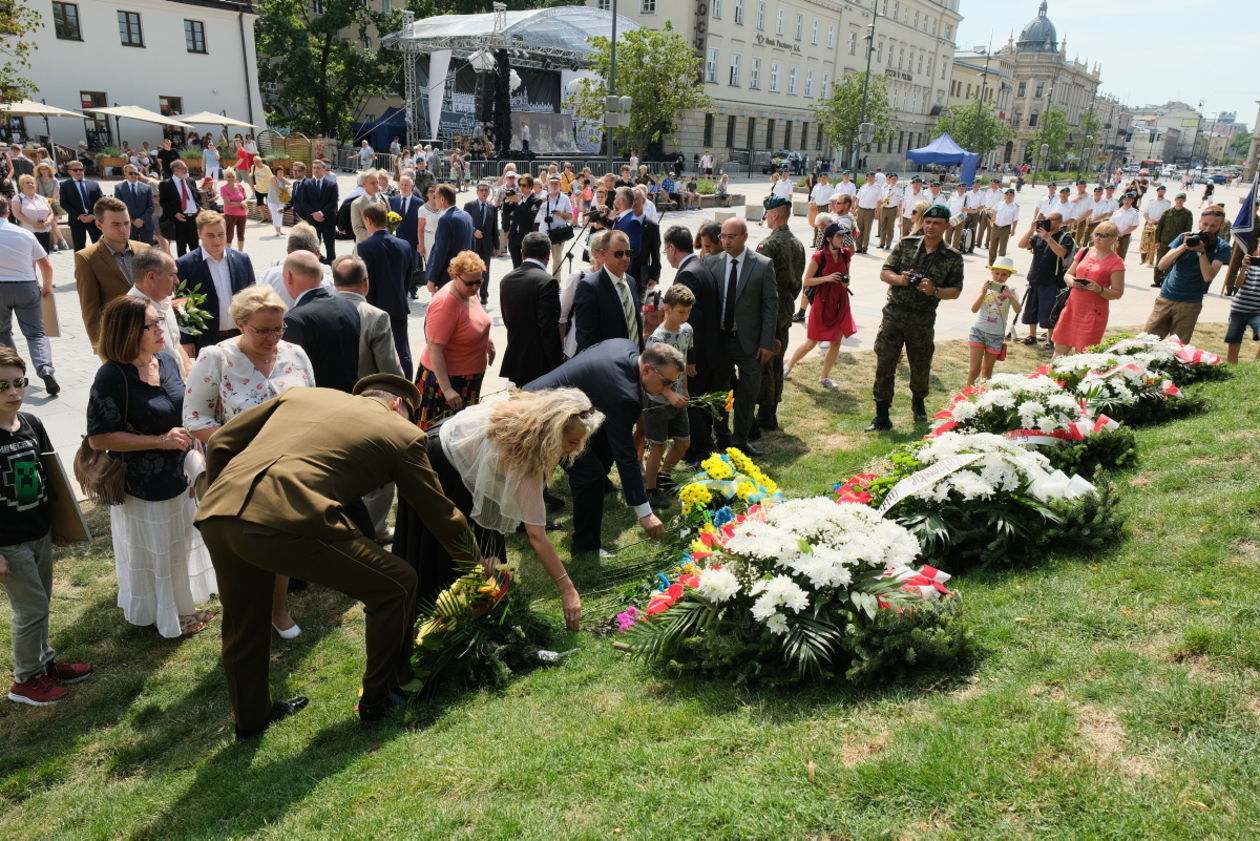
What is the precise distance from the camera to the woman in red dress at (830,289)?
8688mm

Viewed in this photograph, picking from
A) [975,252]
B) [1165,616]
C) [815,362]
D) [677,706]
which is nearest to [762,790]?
[677,706]

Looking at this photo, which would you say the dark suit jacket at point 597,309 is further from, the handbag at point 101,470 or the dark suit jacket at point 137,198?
the dark suit jacket at point 137,198

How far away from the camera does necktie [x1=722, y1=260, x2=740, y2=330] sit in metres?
6.84

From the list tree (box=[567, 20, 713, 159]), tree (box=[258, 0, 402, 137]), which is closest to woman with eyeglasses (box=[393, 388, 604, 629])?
tree (box=[567, 20, 713, 159])

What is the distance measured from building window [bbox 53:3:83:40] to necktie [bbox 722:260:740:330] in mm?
40909

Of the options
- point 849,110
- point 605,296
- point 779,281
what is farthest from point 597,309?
point 849,110

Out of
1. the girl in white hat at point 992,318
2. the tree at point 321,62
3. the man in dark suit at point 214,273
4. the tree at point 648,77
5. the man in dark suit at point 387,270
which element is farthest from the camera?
the tree at point 321,62

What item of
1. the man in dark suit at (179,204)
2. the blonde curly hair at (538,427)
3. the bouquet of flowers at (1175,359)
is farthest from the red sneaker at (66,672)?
the man in dark suit at (179,204)

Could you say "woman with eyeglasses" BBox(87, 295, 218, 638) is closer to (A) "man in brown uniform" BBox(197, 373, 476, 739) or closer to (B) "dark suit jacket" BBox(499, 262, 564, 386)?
(A) "man in brown uniform" BBox(197, 373, 476, 739)

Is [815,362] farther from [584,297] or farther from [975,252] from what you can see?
[975,252]

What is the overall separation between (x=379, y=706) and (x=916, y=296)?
5.72 m

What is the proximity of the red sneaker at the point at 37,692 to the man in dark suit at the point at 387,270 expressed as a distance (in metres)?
3.88

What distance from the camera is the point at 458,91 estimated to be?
41.2 metres

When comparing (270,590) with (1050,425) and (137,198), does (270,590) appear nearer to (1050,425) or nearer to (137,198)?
(1050,425)
